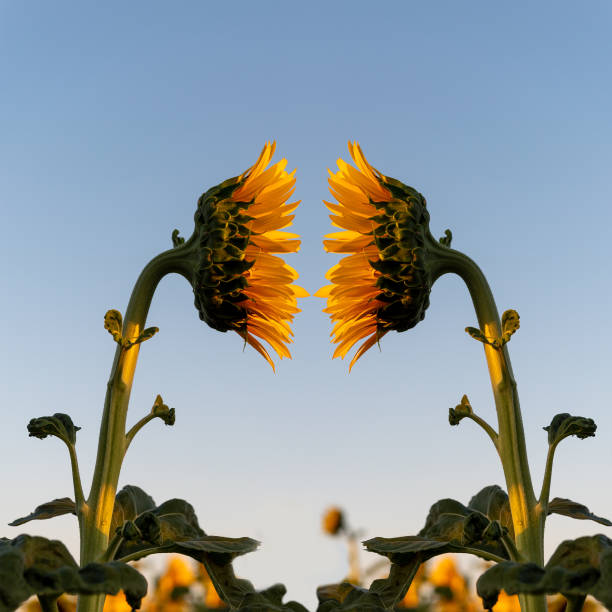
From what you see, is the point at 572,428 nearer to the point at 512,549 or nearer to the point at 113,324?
the point at 512,549

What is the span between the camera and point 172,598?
4.57 meters

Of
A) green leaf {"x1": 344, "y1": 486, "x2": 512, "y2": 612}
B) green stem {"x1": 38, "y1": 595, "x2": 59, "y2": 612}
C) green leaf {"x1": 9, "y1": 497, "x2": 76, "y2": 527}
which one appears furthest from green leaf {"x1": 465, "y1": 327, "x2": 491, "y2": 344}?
green stem {"x1": 38, "y1": 595, "x2": 59, "y2": 612}

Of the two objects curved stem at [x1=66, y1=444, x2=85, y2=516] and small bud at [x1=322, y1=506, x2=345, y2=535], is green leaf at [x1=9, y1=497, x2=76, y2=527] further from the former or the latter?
small bud at [x1=322, y1=506, x2=345, y2=535]

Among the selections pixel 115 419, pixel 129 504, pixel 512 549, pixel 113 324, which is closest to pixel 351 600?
pixel 512 549

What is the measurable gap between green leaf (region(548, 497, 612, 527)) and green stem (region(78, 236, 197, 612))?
1650 millimetres

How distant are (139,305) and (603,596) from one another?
2.02m

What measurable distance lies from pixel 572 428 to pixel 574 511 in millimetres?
Answer: 349

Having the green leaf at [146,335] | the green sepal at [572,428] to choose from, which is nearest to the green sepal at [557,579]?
the green sepal at [572,428]

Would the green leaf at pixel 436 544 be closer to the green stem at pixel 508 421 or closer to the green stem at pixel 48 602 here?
the green stem at pixel 508 421

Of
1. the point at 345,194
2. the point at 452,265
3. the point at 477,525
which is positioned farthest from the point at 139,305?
the point at 477,525

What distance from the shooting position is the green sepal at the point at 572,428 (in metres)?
2.92

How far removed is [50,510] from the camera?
3.04 m

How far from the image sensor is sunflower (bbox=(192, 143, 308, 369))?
3.41m

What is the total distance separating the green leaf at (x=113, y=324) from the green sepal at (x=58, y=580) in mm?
995
